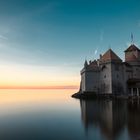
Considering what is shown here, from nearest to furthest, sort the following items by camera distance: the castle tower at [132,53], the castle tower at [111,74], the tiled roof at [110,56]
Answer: the castle tower at [111,74], the tiled roof at [110,56], the castle tower at [132,53]

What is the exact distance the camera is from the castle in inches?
2211

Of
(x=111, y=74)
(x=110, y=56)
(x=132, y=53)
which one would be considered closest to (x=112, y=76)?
(x=111, y=74)

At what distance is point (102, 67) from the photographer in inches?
2281

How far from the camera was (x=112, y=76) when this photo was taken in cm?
5603

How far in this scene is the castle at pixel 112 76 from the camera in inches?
2211

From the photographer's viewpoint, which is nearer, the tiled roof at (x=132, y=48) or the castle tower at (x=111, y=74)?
the castle tower at (x=111, y=74)

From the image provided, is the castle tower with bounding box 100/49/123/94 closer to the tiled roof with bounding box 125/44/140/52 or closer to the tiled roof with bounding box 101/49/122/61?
the tiled roof with bounding box 101/49/122/61

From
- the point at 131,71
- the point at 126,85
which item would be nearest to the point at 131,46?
the point at 131,71

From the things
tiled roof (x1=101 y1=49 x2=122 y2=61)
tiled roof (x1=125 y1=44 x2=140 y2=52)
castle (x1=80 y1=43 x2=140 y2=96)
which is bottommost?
castle (x1=80 y1=43 x2=140 y2=96)

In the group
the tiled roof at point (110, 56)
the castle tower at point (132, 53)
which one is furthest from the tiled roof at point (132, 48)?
the tiled roof at point (110, 56)

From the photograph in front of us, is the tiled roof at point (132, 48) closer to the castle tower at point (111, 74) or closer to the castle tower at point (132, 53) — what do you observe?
the castle tower at point (132, 53)

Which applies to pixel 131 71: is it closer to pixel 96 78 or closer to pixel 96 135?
pixel 96 78

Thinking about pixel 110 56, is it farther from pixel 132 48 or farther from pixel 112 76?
pixel 132 48

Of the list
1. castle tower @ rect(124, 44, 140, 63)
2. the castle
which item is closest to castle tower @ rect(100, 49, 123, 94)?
the castle
